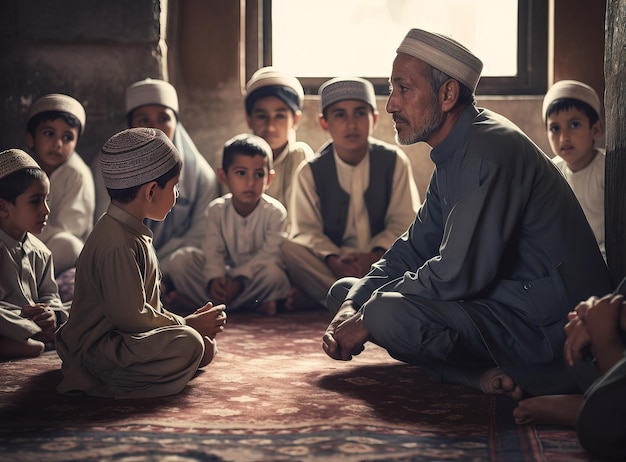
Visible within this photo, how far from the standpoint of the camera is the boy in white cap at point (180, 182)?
5902 millimetres

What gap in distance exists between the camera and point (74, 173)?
5.63m

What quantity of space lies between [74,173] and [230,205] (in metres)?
0.96

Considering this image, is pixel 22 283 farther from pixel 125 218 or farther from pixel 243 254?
pixel 243 254

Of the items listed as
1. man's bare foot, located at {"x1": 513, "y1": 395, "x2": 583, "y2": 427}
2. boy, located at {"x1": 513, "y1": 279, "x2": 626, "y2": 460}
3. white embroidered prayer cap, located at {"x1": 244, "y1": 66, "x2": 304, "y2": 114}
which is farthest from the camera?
white embroidered prayer cap, located at {"x1": 244, "y1": 66, "x2": 304, "y2": 114}

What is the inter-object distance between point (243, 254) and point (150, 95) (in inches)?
47.0

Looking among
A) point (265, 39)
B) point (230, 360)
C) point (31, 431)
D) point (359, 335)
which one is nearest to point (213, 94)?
point (265, 39)

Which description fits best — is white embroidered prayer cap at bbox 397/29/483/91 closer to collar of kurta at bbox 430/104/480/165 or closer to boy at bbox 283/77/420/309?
collar of kurta at bbox 430/104/480/165

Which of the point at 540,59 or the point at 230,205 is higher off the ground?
the point at 540,59

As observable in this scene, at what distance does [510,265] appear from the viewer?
344 centimetres

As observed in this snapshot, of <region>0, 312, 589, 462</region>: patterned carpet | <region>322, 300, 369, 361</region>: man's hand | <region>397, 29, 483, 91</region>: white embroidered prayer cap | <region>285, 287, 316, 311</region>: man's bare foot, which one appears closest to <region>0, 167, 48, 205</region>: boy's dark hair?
<region>0, 312, 589, 462</region>: patterned carpet

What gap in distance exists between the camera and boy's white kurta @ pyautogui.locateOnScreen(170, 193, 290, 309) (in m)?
5.55

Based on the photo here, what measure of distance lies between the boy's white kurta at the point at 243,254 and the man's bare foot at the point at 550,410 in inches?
110

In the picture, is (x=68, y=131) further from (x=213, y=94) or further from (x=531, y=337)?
(x=531, y=337)

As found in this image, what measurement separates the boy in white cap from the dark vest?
0.82 metres
